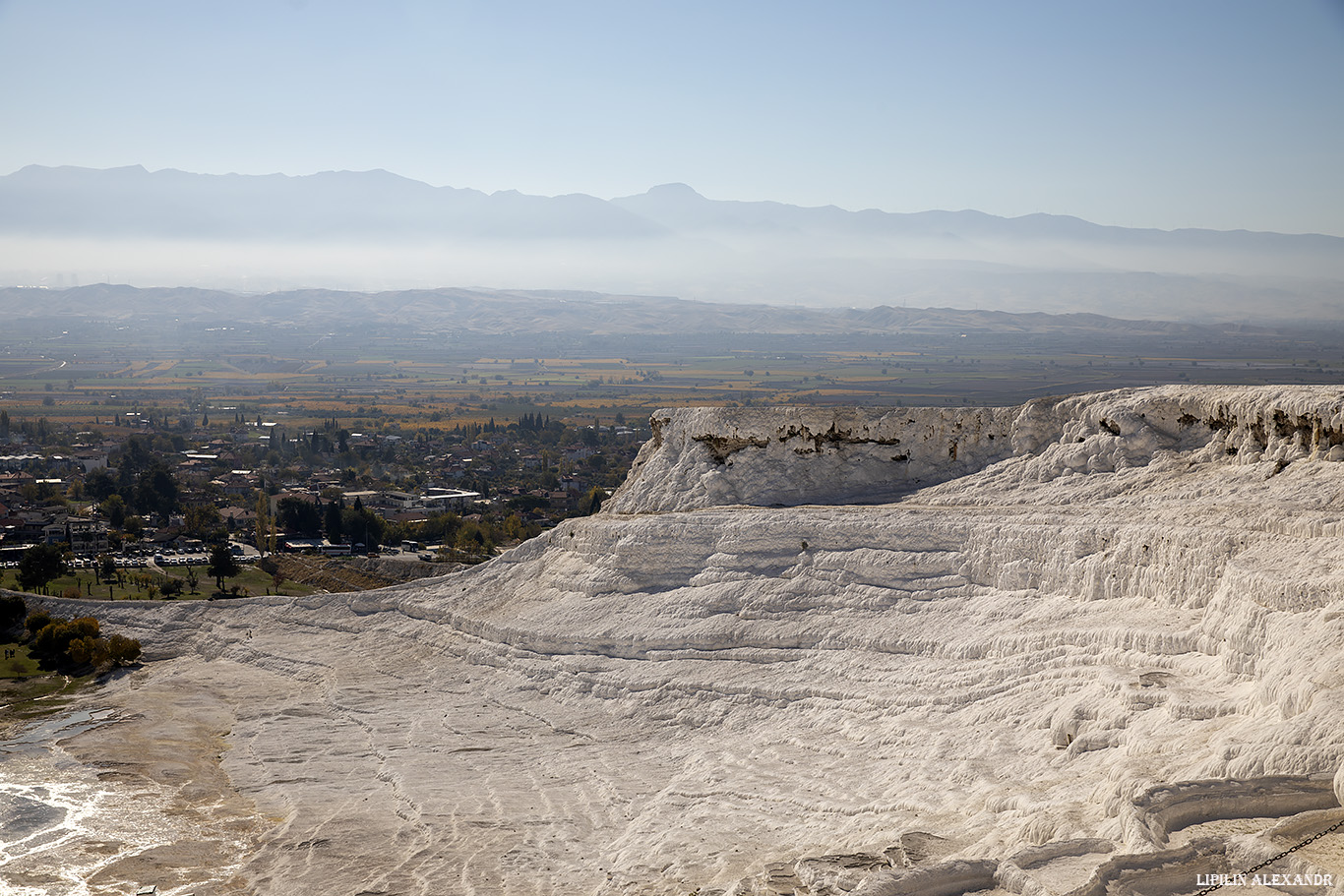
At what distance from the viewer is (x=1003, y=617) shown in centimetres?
1984

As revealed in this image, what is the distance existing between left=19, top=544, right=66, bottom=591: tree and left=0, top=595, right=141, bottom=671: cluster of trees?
7930 millimetres

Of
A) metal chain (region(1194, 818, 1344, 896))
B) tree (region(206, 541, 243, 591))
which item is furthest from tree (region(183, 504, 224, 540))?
metal chain (region(1194, 818, 1344, 896))

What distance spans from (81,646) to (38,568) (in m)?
11.7

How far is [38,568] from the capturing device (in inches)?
1572

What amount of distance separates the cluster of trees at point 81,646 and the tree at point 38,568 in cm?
793

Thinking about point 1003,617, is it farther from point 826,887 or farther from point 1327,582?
point 826,887

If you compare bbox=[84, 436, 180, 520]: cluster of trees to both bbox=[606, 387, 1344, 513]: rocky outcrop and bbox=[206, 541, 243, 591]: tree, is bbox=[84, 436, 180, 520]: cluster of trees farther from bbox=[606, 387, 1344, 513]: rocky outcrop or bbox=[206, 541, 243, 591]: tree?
bbox=[606, 387, 1344, 513]: rocky outcrop

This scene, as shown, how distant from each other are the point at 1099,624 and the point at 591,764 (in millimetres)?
8839

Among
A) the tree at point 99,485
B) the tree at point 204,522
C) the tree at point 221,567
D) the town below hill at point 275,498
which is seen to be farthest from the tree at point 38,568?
the tree at point 99,485

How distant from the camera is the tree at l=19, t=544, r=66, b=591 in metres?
39.4

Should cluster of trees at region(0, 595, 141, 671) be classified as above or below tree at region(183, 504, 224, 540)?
above

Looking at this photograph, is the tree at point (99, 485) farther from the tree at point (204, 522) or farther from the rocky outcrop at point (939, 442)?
the rocky outcrop at point (939, 442)

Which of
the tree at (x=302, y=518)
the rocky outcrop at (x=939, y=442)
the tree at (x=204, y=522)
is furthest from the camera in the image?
the tree at (x=204, y=522)

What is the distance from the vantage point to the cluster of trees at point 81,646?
3028 centimetres
